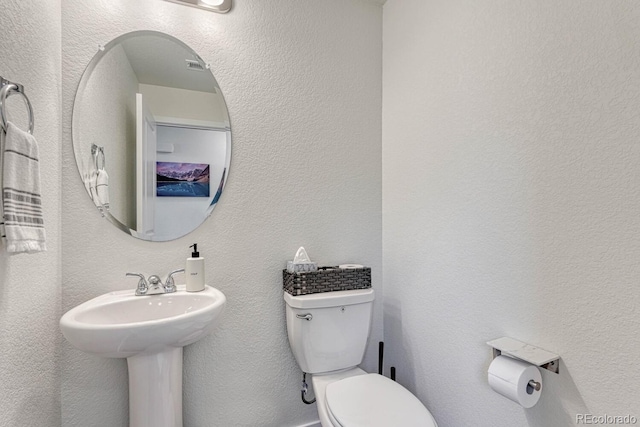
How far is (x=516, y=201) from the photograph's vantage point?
1098 millimetres

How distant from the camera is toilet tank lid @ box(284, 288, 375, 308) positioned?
4.75 feet

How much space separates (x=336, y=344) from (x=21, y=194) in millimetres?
1312

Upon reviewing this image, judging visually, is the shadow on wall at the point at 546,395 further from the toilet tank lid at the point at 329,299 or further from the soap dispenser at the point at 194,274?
the soap dispenser at the point at 194,274

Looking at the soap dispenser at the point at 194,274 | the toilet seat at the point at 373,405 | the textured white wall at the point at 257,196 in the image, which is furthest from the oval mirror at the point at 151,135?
the toilet seat at the point at 373,405

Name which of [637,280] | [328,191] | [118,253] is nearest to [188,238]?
[118,253]

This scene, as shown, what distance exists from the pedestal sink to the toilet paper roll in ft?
3.23

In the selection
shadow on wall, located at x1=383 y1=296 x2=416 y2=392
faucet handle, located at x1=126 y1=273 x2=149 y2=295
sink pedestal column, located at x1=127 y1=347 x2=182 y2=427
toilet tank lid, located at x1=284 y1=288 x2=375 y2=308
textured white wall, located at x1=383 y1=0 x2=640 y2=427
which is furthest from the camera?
shadow on wall, located at x1=383 y1=296 x2=416 y2=392

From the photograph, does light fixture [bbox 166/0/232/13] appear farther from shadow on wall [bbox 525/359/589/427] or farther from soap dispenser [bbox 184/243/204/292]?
shadow on wall [bbox 525/359/589/427]

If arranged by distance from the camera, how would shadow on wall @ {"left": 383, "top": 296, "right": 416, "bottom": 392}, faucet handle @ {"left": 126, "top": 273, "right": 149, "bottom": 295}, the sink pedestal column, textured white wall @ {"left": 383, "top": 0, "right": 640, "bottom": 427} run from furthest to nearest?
shadow on wall @ {"left": 383, "top": 296, "right": 416, "bottom": 392} → faucet handle @ {"left": 126, "top": 273, "right": 149, "bottom": 295} → the sink pedestal column → textured white wall @ {"left": 383, "top": 0, "right": 640, "bottom": 427}

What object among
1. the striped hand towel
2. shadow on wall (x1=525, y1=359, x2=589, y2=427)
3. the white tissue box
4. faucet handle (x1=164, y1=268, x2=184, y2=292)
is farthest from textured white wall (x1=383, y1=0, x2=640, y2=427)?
the striped hand towel

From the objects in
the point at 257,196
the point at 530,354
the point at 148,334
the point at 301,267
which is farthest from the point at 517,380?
the point at 257,196

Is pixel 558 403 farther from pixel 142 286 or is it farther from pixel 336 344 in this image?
pixel 142 286

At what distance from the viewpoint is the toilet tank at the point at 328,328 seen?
1462 millimetres

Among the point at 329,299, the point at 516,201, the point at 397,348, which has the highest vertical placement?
the point at 516,201
